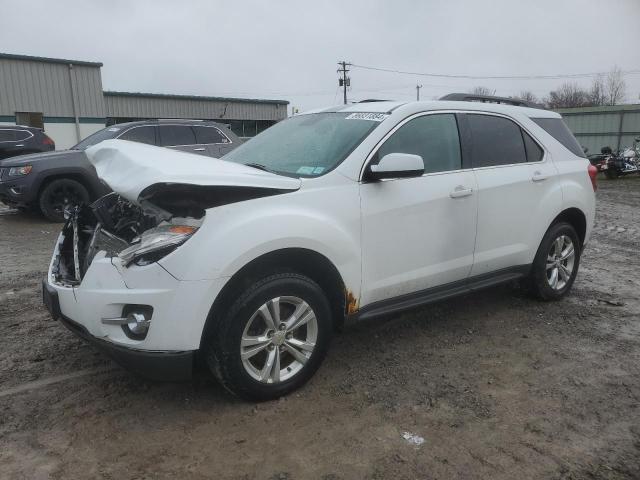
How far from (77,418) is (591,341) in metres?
3.63

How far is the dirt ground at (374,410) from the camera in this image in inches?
99.7

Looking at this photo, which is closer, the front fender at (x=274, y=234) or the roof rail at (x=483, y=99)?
the front fender at (x=274, y=234)

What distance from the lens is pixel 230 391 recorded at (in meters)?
2.96

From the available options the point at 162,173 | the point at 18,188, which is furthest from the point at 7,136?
the point at 162,173

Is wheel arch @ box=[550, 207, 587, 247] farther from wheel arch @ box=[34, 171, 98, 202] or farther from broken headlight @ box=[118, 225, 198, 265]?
wheel arch @ box=[34, 171, 98, 202]

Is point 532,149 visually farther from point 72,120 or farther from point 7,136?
point 72,120

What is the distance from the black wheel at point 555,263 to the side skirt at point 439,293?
17cm

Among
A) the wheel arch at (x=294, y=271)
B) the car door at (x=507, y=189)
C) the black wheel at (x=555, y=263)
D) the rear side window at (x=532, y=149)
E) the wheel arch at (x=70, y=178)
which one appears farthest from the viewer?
the wheel arch at (x=70, y=178)

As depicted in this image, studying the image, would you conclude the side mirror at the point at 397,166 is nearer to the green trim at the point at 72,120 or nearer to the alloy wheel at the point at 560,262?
the alloy wheel at the point at 560,262

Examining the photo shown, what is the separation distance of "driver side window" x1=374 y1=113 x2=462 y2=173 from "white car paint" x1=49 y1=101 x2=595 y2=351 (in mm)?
72

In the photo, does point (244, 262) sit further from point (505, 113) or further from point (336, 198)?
point (505, 113)

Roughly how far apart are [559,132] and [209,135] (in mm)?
7039

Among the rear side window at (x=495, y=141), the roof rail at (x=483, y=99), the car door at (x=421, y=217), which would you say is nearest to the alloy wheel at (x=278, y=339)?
the car door at (x=421, y=217)

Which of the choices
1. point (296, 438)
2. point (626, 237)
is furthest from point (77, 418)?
point (626, 237)
